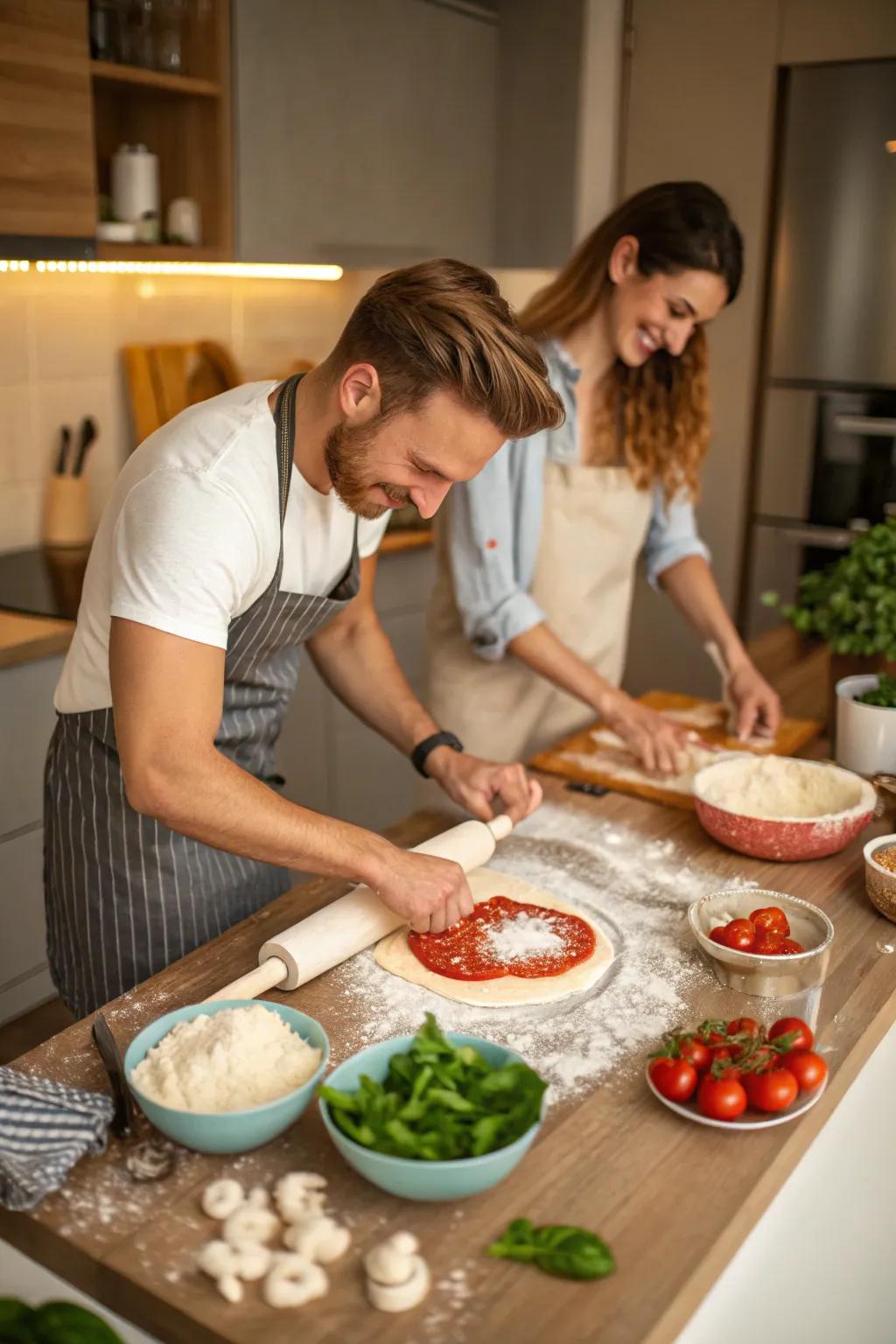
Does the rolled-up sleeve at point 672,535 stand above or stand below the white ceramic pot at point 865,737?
above

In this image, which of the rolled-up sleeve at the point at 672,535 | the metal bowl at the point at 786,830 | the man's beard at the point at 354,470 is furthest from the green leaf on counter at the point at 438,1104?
the rolled-up sleeve at the point at 672,535

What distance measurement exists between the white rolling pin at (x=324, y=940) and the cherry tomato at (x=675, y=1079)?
355mm

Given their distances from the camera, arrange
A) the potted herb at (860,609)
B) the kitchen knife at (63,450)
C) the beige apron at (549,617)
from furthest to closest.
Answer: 1. the kitchen knife at (63,450)
2. the beige apron at (549,617)
3. the potted herb at (860,609)

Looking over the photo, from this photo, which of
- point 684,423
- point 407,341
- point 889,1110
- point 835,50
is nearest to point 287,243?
point 684,423

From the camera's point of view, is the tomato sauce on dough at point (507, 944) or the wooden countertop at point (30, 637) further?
the wooden countertop at point (30, 637)

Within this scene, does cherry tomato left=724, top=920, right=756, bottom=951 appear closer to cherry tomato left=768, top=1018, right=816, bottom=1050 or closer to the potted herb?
cherry tomato left=768, top=1018, right=816, bottom=1050

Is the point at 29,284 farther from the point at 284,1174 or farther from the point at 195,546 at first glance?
the point at 284,1174

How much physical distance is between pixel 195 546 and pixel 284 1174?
0.58 meters

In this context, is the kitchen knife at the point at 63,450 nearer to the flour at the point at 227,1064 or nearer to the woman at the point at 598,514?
the woman at the point at 598,514

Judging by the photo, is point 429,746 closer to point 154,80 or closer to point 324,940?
point 324,940

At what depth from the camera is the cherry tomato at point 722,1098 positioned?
103 cm

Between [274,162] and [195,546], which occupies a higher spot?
[274,162]

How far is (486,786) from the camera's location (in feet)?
5.32

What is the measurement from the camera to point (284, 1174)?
985 millimetres
